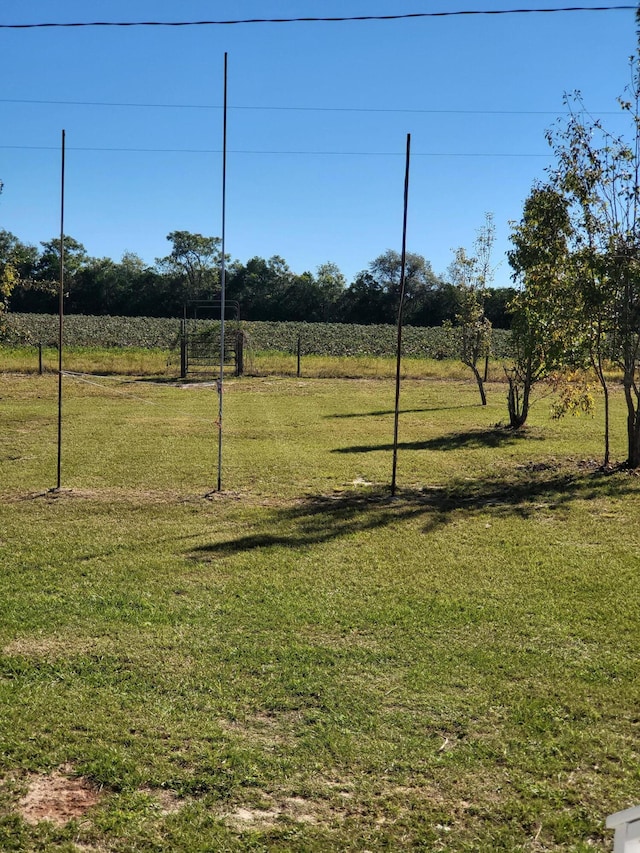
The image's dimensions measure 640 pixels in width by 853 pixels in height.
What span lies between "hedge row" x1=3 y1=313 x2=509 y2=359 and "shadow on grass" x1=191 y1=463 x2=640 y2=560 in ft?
65.2

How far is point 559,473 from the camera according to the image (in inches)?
454

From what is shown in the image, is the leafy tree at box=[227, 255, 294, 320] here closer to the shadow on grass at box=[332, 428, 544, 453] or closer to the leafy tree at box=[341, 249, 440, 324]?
the leafy tree at box=[341, 249, 440, 324]

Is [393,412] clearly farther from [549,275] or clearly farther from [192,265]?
[192,265]

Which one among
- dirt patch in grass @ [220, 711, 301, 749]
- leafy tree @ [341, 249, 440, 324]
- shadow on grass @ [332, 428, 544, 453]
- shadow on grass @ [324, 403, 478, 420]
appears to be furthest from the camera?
leafy tree @ [341, 249, 440, 324]

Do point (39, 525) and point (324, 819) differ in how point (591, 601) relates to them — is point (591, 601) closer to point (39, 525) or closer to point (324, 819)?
point (324, 819)

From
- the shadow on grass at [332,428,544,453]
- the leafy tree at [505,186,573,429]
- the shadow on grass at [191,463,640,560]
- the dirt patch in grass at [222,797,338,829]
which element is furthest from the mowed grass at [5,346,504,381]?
the dirt patch in grass at [222,797,338,829]

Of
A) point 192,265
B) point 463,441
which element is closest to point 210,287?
point 192,265

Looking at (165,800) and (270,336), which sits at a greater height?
(270,336)

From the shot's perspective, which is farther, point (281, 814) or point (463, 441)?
point (463, 441)

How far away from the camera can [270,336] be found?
47312mm

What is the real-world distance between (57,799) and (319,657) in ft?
6.41

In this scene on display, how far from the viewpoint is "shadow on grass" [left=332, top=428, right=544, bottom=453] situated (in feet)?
44.8

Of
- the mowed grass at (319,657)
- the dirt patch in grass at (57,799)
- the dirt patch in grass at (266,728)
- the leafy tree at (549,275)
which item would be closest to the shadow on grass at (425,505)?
the mowed grass at (319,657)

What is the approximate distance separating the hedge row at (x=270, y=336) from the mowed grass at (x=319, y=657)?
20.9 m
